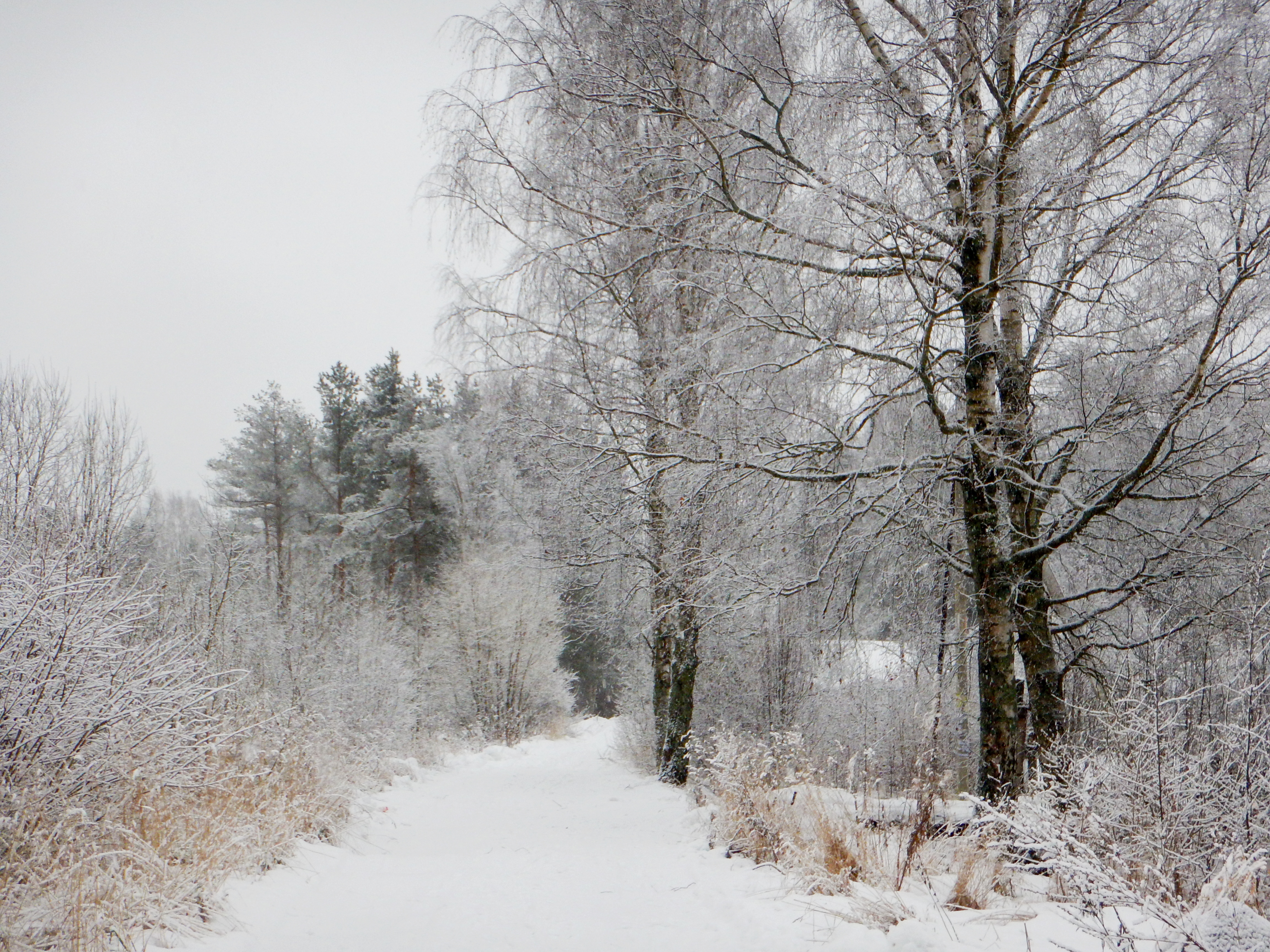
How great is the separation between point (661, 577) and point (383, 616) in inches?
479

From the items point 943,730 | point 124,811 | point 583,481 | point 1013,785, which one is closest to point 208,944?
point 124,811

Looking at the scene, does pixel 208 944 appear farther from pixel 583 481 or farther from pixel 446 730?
pixel 446 730

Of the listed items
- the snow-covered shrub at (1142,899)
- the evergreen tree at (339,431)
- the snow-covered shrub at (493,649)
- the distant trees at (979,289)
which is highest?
the evergreen tree at (339,431)

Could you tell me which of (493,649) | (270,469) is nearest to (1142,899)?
(493,649)

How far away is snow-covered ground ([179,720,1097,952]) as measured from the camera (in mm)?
2691

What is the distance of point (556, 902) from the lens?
12.3 ft

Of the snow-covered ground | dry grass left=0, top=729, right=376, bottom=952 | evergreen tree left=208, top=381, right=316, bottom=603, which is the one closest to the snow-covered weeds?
the snow-covered ground

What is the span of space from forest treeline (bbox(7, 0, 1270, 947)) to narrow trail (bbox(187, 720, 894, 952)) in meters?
0.29

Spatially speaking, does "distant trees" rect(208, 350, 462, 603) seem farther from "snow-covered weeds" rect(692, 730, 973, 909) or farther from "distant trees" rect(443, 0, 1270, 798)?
"distant trees" rect(443, 0, 1270, 798)

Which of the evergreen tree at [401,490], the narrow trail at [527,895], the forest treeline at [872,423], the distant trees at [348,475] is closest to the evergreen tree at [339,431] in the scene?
the distant trees at [348,475]

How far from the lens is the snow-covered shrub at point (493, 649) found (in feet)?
58.0

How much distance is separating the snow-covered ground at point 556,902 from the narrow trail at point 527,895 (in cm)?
1

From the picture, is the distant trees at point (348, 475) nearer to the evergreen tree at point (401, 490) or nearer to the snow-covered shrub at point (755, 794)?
the evergreen tree at point (401, 490)

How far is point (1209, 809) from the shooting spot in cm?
266
